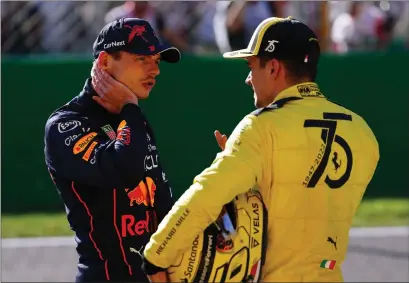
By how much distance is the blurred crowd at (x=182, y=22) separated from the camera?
40.2 ft

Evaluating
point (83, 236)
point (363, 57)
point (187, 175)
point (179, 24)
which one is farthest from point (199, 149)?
point (83, 236)

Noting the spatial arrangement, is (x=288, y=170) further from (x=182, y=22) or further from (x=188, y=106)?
(x=182, y=22)

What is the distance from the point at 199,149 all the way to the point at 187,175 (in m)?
0.39

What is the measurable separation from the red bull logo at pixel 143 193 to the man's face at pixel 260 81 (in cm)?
78

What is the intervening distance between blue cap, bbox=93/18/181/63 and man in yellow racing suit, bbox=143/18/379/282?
2.13ft

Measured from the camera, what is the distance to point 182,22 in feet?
42.1

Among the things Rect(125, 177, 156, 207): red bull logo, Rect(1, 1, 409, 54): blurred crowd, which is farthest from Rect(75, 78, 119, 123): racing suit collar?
Rect(1, 1, 409, 54): blurred crowd

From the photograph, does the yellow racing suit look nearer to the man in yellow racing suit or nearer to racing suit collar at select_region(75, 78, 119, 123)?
the man in yellow racing suit

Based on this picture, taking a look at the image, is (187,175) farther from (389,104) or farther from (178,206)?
(178,206)

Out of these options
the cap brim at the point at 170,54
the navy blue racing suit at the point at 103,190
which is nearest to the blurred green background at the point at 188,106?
the cap brim at the point at 170,54

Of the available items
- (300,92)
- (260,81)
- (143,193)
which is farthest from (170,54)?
(300,92)

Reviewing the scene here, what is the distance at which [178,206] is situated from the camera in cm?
371

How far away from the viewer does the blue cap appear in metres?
4.48

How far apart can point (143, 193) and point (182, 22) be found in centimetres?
856
